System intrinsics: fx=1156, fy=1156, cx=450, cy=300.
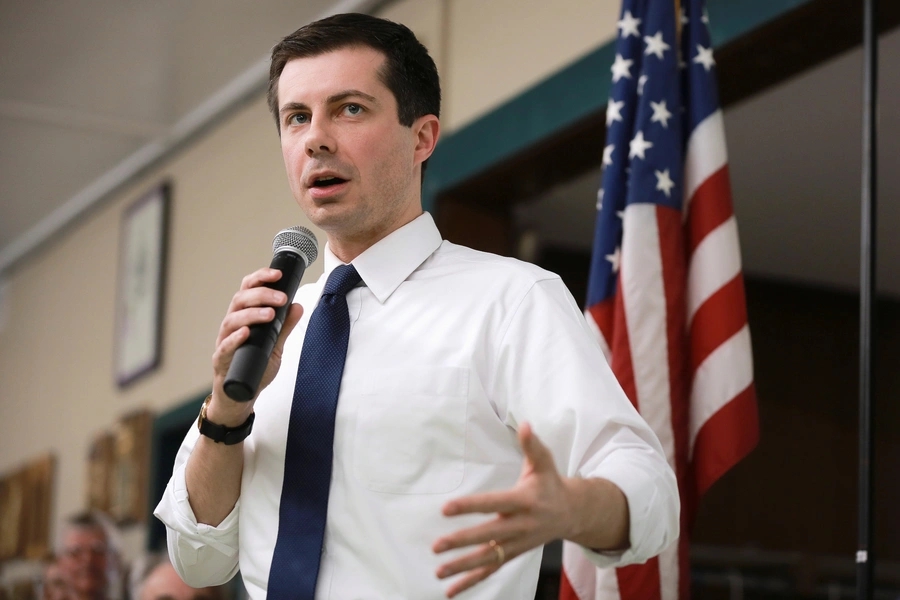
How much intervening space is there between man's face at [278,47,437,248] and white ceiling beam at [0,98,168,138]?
4.28 m

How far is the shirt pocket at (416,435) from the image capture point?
4.48 ft

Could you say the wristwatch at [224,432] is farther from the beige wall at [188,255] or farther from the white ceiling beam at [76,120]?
the white ceiling beam at [76,120]

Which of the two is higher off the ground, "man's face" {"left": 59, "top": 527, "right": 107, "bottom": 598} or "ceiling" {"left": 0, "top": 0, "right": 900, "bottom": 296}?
"ceiling" {"left": 0, "top": 0, "right": 900, "bottom": 296}

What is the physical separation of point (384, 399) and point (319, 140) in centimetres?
35

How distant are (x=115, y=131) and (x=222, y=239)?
0.98 m

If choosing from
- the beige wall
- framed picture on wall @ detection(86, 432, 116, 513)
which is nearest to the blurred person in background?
the beige wall

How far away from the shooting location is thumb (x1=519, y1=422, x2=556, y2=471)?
104cm

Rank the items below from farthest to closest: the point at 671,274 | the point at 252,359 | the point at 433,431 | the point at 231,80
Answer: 1. the point at 231,80
2. the point at 671,274
3. the point at 433,431
4. the point at 252,359

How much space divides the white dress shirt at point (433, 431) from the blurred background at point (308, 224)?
175 cm

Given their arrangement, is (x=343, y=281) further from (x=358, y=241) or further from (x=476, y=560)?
(x=476, y=560)

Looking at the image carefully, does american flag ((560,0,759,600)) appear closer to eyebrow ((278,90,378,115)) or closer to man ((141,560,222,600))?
eyebrow ((278,90,378,115))

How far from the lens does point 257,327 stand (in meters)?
1.30

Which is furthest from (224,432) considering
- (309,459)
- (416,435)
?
(416,435)

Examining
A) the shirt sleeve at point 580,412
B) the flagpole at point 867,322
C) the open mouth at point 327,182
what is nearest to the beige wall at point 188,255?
the flagpole at point 867,322
